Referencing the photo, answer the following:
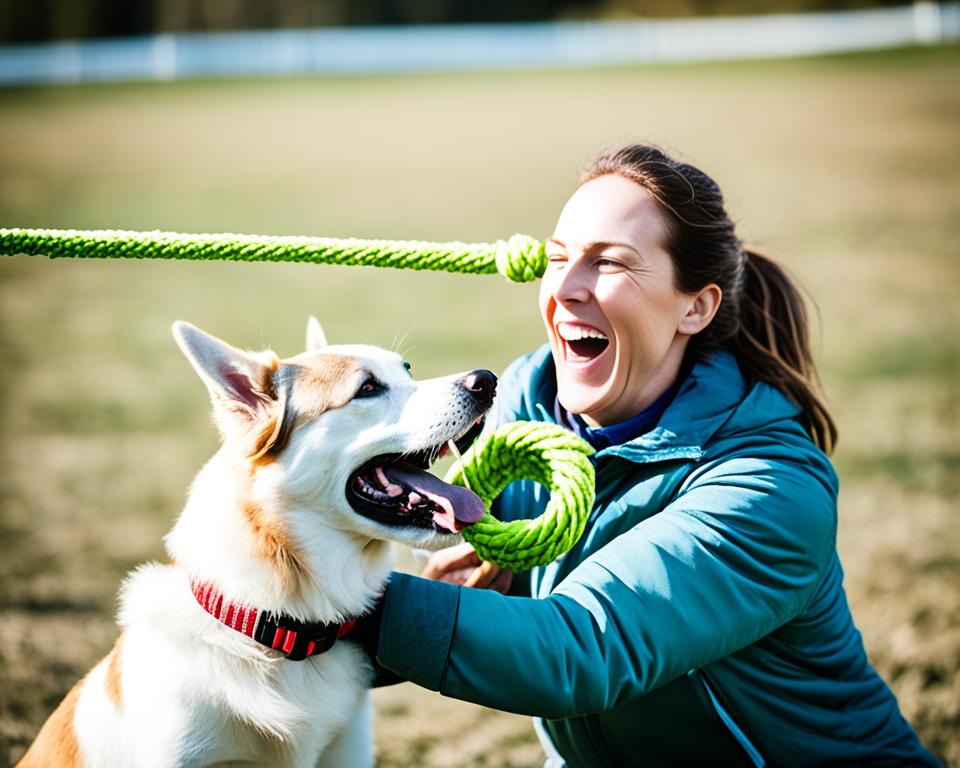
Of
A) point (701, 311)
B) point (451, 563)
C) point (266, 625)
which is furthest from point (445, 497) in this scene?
point (701, 311)

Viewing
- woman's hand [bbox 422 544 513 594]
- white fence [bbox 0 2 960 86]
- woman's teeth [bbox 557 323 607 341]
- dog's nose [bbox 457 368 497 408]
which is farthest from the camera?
white fence [bbox 0 2 960 86]

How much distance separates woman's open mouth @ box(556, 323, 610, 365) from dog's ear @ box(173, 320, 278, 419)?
78cm

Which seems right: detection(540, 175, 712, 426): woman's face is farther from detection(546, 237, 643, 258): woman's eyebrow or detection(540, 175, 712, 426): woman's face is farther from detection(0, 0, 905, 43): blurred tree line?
detection(0, 0, 905, 43): blurred tree line

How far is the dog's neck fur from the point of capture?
245cm

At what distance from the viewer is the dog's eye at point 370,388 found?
269 cm

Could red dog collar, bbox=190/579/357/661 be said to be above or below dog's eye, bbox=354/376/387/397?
below

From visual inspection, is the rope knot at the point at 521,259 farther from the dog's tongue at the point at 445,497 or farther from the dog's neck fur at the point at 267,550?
→ the dog's neck fur at the point at 267,550

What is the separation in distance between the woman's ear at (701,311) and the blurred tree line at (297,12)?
3181 centimetres

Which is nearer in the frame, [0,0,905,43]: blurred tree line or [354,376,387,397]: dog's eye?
[354,376,387,397]: dog's eye

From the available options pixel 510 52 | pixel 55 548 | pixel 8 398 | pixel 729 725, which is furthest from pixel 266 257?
pixel 510 52

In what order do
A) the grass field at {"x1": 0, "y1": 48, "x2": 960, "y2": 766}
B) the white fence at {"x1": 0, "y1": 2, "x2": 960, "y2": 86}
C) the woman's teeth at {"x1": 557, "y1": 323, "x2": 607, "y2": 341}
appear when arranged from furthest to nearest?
the white fence at {"x1": 0, "y1": 2, "x2": 960, "y2": 86} < the grass field at {"x1": 0, "y1": 48, "x2": 960, "y2": 766} < the woman's teeth at {"x1": 557, "y1": 323, "x2": 607, "y2": 341}

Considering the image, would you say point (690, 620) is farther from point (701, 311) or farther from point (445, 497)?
point (701, 311)

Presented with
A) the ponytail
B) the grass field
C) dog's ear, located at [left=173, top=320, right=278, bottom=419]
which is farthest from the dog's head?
the grass field

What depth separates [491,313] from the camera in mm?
10773
